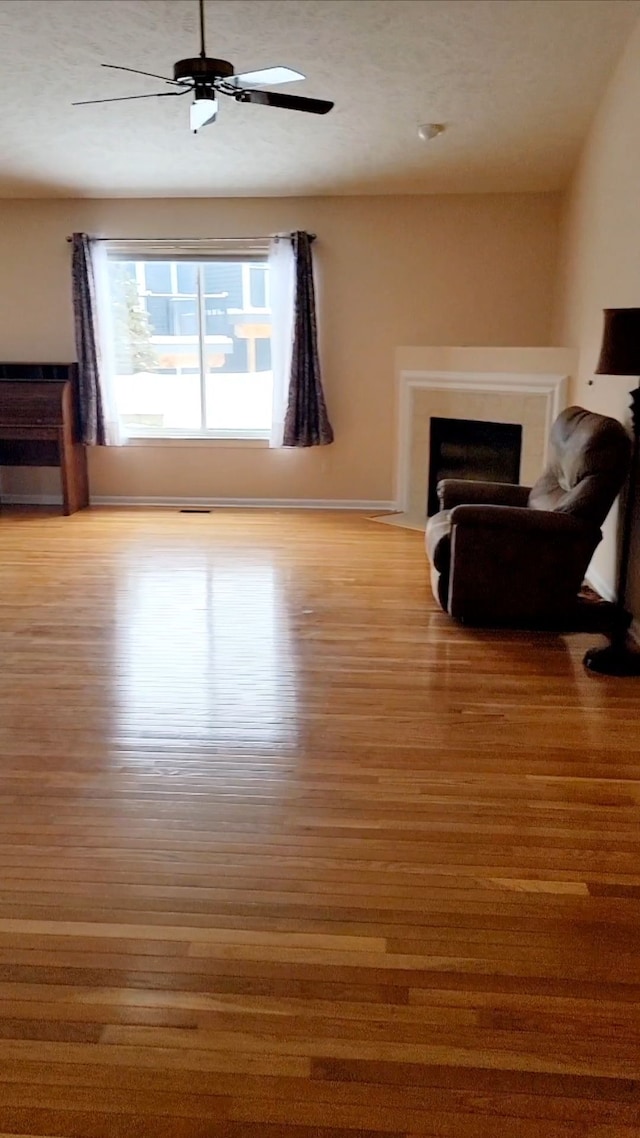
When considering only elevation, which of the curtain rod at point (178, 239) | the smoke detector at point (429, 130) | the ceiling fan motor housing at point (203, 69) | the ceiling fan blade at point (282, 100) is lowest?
the curtain rod at point (178, 239)

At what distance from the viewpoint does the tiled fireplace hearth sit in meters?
5.56

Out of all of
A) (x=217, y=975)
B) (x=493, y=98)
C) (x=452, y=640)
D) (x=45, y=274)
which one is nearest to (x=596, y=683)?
(x=452, y=640)

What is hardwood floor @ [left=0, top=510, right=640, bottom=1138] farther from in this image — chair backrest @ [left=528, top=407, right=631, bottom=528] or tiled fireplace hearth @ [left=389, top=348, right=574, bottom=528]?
tiled fireplace hearth @ [left=389, top=348, right=574, bottom=528]

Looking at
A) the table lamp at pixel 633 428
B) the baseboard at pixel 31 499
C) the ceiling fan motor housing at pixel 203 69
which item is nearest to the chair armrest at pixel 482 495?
the table lamp at pixel 633 428

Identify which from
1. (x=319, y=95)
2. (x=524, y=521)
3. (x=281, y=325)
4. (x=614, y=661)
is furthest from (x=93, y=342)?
(x=614, y=661)

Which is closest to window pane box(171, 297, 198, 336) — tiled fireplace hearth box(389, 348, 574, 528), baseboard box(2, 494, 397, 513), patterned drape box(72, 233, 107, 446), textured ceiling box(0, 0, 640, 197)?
patterned drape box(72, 233, 107, 446)

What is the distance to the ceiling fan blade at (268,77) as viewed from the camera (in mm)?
3271

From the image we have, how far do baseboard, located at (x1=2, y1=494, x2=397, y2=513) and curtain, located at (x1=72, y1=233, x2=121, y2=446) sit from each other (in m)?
0.55

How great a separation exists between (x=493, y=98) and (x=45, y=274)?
3697mm

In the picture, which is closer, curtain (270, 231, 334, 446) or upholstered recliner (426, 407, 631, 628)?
upholstered recliner (426, 407, 631, 628)

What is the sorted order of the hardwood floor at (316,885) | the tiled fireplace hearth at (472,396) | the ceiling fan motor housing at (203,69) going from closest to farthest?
the hardwood floor at (316,885) < the ceiling fan motor housing at (203,69) < the tiled fireplace hearth at (472,396)

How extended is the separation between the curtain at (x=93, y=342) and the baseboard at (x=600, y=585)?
12.7 ft

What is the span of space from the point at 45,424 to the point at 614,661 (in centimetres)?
463

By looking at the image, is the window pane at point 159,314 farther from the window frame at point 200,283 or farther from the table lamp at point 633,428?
the table lamp at point 633,428
